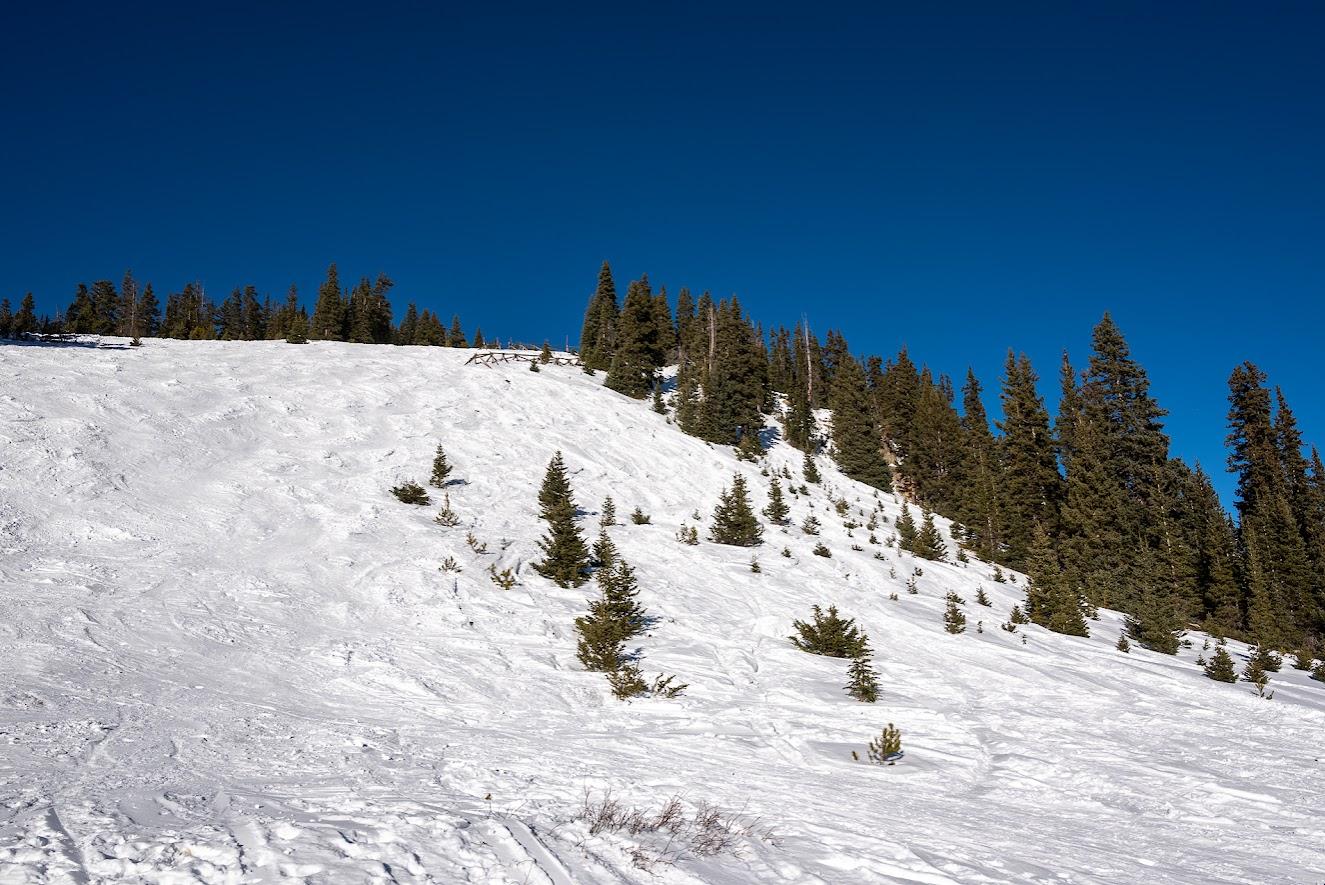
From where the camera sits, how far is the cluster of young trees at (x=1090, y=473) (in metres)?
34.4

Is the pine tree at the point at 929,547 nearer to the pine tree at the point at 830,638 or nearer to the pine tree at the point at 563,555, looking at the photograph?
the pine tree at the point at 830,638

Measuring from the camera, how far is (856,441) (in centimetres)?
4825

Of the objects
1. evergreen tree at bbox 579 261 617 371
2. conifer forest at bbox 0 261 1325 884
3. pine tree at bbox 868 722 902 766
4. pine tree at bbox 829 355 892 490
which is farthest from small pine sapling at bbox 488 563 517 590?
evergreen tree at bbox 579 261 617 371

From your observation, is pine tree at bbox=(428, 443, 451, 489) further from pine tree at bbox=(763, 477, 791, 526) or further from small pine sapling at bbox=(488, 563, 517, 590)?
pine tree at bbox=(763, 477, 791, 526)

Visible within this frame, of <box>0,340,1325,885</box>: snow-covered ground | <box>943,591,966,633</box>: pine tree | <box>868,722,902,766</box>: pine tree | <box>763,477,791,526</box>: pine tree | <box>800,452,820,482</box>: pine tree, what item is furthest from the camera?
<box>800,452,820,482</box>: pine tree

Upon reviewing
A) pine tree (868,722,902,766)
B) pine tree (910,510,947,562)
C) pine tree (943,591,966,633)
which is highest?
pine tree (910,510,947,562)

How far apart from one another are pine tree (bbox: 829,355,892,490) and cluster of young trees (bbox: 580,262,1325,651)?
0.38 feet

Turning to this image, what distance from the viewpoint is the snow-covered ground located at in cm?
530

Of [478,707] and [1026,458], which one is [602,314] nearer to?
[1026,458]

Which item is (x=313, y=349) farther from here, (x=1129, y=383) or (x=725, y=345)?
(x=1129, y=383)

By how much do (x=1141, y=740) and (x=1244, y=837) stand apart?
380 cm

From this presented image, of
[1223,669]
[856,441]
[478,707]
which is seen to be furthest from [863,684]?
[856,441]

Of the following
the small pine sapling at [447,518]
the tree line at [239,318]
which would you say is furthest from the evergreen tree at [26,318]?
the small pine sapling at [447,518]

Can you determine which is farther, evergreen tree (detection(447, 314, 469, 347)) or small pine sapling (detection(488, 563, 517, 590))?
evergreen tree (detection(447, 314, 469, 347))
